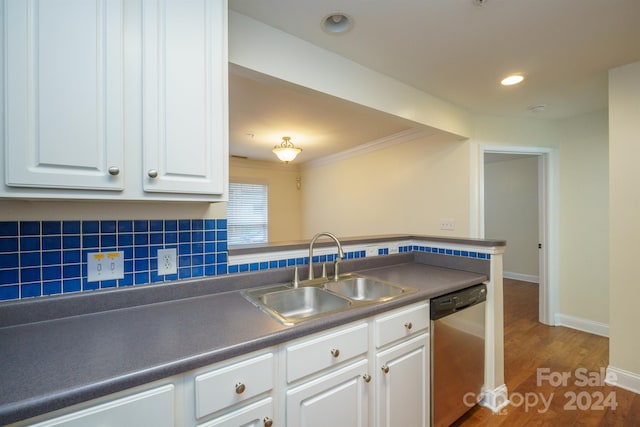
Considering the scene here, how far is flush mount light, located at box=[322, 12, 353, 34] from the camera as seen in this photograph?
1.50m

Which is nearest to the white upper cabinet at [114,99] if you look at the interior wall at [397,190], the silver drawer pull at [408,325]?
the silver drawer pull at [408,325]

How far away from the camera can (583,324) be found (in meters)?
3.00

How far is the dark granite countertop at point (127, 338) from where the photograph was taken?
2.26 ft

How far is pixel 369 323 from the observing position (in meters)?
1.25

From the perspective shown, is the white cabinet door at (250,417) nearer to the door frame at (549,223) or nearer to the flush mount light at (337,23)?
the flush mount light at (337,23)

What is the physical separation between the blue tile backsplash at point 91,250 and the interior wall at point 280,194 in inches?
162

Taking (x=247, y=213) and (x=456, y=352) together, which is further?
(x=247, y=213)

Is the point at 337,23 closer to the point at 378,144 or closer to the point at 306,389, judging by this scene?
the point at 306,389

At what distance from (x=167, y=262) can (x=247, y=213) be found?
4.22 m

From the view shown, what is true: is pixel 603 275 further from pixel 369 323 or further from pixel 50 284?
pixel 50 284

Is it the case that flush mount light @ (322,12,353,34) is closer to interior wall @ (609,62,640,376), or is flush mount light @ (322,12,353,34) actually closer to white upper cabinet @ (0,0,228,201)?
white upper cabinet @ (0,0,228,201)

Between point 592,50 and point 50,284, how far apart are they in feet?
10.7

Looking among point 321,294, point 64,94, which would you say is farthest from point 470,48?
point 64,94

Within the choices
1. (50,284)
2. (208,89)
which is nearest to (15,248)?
(50,284)
